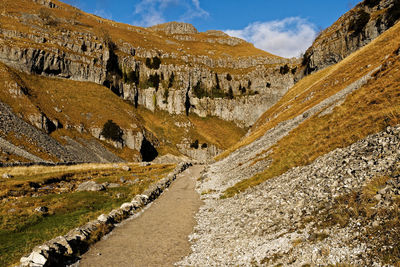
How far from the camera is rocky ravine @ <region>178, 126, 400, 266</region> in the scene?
837 cm

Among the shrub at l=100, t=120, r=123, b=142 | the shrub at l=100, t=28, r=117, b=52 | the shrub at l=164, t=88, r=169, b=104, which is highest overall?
the shrub at l=100, t=28, r=117, b=52

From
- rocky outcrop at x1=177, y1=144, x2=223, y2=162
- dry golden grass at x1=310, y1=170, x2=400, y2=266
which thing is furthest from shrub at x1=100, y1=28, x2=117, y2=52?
dry golden grass at x1=310, y1=170, x2=400, y2=266

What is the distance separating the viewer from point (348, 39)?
98938mm

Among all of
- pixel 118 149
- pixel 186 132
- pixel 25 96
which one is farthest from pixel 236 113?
pixel 25 96

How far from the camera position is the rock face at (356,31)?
80500mm

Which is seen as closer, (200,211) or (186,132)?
(200,211)

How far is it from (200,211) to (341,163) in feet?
46.9

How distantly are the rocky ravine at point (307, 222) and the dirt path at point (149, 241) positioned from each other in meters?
1.30

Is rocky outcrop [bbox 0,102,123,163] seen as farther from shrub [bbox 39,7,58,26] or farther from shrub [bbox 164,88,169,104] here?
shrub [bbox 39,7,58,26]

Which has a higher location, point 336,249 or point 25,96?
point 25,96

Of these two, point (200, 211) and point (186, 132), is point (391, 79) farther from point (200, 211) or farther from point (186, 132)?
point (186, 132)

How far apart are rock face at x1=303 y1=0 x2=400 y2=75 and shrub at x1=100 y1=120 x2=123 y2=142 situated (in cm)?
10859

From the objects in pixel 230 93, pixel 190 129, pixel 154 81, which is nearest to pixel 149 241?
pixel 190 129

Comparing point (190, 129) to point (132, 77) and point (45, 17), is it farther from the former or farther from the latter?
point (45, 17)
